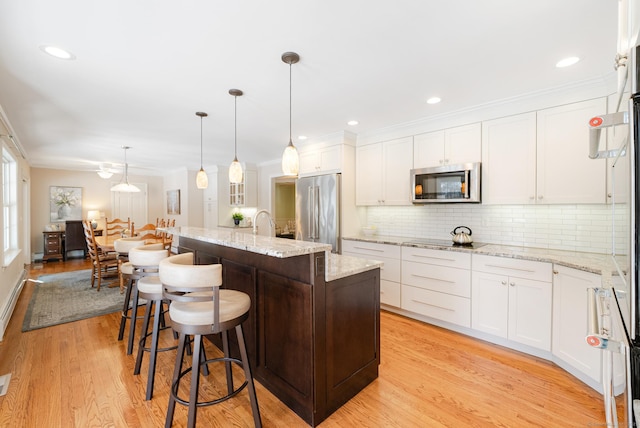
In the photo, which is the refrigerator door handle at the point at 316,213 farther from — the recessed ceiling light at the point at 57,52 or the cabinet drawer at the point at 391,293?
the recessed ceiling light at the point at 57,52

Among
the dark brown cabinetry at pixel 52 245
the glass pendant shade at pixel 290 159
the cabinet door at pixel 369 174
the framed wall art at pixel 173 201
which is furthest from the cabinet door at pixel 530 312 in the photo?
the dark brown cabinetry at pixel 52 245

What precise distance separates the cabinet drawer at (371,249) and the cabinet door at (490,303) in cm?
91

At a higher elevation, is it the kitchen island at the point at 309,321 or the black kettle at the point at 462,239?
the black kettle at the point at 462,239

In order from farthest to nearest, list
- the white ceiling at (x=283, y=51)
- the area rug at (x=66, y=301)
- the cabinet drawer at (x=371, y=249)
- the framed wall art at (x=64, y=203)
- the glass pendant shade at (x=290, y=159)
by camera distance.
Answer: the framed wall art at (x=64, y=203) → the cabinet drawer at (x=371, y=249) → the area rug at (x=66, y=301) → the glass pendant shade at (x=290, y=159) → the white ceiling at (x=283, y=51)

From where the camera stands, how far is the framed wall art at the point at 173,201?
26.3 ft

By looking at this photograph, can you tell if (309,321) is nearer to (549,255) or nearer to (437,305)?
(437,305)

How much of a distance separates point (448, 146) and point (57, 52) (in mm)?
3666

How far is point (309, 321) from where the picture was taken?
179 centimetres

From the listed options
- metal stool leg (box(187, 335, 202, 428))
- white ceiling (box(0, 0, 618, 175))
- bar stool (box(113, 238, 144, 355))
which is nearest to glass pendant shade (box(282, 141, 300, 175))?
white ceiling (box(0, 0, 618, 175))

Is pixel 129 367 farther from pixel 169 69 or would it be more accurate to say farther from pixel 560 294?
pixel 560 294

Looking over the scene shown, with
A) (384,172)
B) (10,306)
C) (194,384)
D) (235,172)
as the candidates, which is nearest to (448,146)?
(384,172)

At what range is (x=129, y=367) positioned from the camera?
241 cm

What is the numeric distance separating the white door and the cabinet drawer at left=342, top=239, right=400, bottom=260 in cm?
750

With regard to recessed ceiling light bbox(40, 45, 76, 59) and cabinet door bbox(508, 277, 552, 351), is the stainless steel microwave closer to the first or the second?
cabinet door bbox(508, 277, 552, 351)
